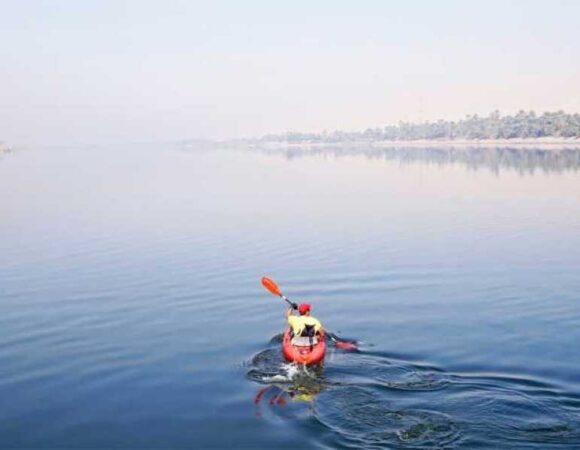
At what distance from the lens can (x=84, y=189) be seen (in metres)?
83.3

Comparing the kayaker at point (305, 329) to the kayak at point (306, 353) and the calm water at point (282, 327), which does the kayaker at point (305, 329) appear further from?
the calm water at point (282, 327)

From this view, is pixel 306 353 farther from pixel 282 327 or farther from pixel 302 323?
pixel 282 327

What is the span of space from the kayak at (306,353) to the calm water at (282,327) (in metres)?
0.40

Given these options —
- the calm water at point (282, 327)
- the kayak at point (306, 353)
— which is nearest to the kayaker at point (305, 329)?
the kayak at point (306, 353)

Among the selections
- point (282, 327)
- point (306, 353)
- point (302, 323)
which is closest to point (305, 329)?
point (302, 323)

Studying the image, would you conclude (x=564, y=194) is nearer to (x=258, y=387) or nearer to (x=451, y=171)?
(x=451, y=171)

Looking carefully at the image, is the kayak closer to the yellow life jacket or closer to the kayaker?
the kayaker

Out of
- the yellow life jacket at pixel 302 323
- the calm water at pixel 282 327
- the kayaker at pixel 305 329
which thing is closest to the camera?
the calm water at pixel 282 327

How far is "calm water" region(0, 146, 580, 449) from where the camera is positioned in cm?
1623

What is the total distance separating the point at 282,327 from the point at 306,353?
474 cm

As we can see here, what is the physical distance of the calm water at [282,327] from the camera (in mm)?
16234

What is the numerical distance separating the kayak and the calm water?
15.9 inches

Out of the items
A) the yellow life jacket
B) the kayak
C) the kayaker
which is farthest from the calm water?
the yellow life jacket

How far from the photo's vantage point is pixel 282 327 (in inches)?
958
